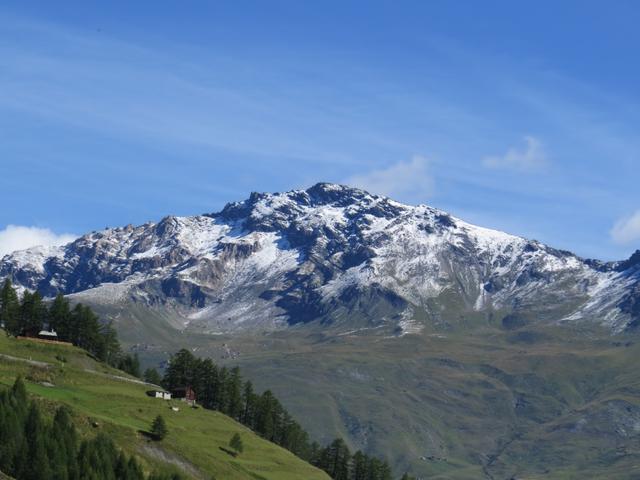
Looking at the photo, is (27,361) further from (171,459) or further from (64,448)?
(64,448)

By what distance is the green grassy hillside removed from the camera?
5782 inches

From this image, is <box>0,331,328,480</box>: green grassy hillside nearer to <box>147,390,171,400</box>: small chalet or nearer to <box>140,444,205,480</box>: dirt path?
<box>140,444,205,480</box>: dirt path

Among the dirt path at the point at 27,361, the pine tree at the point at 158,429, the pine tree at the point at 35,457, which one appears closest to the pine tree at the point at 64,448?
the pine tree at the point at 35,457

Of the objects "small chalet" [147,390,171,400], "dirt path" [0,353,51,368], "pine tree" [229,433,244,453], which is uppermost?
"dirt path" [0,353,51,368]

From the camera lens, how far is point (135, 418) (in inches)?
6398

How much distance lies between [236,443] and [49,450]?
6339 cm

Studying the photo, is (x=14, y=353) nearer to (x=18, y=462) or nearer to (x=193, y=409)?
(x=193, y=409)

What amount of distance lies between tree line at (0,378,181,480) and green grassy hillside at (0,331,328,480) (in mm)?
11115

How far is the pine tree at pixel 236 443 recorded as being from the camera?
177438 mm

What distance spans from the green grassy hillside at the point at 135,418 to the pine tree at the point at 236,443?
48.7 inches

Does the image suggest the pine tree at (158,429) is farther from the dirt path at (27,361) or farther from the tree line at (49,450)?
the dirt path at (27,361)

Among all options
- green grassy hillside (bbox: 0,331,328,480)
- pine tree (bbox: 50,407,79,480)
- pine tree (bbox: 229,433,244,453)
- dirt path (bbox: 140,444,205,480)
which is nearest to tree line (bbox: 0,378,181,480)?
pine tree (bbox: 50,407,79,480)

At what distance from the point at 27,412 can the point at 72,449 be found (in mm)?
7267

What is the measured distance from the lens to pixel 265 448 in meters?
192
